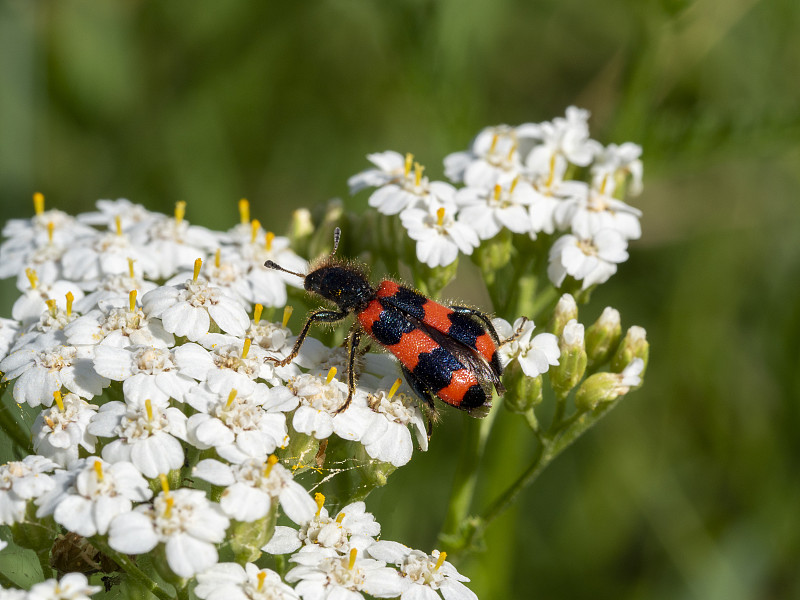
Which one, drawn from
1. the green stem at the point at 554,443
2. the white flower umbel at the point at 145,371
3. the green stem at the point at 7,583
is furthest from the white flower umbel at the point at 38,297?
the green stem at the point at 554,443

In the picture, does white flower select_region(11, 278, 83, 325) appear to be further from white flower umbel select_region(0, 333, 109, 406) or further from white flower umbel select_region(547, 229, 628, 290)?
white flower umbel select_region(547, 229, 628, 290)

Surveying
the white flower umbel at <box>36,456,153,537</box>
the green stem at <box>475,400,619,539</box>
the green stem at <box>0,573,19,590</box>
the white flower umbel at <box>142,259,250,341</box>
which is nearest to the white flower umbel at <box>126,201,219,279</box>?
the white flower umbel at <box>142,259,250,341</box>

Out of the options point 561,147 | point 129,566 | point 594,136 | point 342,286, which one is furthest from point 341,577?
point 594,136

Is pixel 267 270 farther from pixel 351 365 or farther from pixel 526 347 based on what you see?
pixel 526 347

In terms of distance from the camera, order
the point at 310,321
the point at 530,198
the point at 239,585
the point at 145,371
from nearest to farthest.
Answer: the point at 239,585
the point at 145,371
the point at 310,321
the point at 530,198

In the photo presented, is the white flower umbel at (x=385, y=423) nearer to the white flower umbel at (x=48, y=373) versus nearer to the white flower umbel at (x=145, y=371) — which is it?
the white flower umbel at (x=145, y=371)

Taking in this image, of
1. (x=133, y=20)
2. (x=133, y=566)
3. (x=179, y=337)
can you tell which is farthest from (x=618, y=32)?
(x=133, y=566)

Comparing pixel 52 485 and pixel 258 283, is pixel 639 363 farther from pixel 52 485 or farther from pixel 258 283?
pixel 52 485
